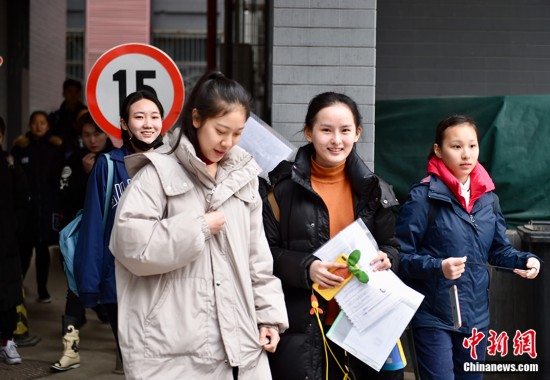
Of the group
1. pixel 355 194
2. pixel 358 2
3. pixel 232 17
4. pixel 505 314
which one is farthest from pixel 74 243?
pixel 232 17

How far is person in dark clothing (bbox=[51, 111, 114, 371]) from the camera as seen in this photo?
602 centimetres

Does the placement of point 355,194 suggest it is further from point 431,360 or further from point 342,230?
point 431,360

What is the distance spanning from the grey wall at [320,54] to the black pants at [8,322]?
2632 millimetres

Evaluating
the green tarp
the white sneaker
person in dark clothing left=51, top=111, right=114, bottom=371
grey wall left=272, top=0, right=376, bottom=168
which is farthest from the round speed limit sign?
the white sneaker

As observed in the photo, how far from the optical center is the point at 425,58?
7.01 m

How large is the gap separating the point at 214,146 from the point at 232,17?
12.3 meters

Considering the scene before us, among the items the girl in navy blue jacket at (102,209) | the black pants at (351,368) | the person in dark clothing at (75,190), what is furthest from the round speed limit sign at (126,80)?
the black pants at (351,368)

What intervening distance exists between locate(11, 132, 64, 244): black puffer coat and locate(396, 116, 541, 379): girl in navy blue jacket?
16.2ft

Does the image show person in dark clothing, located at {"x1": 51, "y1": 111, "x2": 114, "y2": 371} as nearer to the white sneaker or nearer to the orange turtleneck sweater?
the white sneaker

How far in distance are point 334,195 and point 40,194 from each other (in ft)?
18.3

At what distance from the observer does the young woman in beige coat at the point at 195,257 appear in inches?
112

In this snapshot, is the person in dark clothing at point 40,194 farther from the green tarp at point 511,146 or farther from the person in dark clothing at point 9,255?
the green tarp at point 511,146

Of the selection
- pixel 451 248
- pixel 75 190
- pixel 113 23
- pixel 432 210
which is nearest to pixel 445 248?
pixel 451 248

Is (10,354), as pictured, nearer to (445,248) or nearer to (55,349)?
(55,349)
